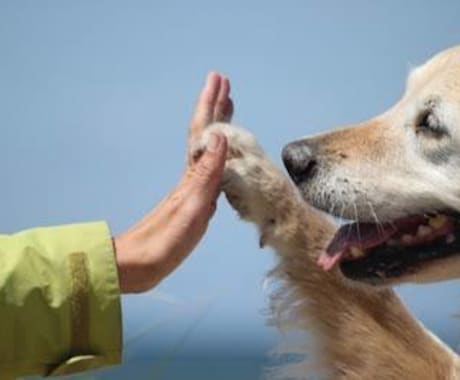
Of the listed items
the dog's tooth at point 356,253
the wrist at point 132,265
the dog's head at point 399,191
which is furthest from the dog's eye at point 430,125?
the wrist at point 132,265

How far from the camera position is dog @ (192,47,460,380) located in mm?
1961

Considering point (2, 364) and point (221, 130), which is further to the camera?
point (221, 130)

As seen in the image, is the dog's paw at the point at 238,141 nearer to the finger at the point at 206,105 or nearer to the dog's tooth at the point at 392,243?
the finger at the point at 206,105

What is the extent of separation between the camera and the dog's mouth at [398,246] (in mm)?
1962

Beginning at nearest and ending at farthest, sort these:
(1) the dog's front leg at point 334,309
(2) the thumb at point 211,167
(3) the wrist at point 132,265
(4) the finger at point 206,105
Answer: (3) the wrist at point 132,265
(2) the thumb at point 211,167
(4) the finger at point 206,105
(1) the dog's front leg at point 334,309

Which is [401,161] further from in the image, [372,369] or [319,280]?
[372,369]

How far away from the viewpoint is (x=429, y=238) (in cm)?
198

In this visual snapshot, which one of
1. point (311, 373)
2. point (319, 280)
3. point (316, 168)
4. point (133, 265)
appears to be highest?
point (316, 168)

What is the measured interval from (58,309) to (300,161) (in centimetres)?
91

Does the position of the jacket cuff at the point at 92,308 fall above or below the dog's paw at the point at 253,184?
below

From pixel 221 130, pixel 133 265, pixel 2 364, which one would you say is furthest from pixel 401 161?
pixel 2 364

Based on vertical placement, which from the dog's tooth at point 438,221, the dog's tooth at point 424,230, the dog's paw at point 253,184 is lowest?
the dog's tooth at point 424,230

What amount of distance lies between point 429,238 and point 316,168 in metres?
0.31

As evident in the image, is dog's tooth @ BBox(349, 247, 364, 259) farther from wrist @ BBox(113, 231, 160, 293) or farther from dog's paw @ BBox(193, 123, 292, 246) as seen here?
wrist @ BBox(113, 231, 160, 293)
